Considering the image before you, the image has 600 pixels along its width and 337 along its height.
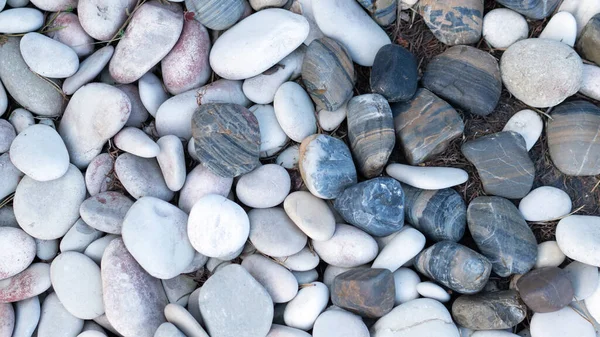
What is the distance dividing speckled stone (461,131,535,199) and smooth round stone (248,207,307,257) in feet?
2.29

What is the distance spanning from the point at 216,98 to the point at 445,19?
0.92 m

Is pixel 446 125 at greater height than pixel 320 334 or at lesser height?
greater

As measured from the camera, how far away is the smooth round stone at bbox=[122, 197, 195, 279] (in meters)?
1.96

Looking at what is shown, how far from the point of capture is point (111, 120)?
81.4 inches

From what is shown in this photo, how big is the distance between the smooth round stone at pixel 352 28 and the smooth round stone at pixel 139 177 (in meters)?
0.83

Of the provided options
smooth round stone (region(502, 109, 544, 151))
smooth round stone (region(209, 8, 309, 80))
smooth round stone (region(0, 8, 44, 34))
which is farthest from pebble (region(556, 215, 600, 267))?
smooth round stone (region(0, 8, 44, 34))

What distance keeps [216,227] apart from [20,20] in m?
1.05

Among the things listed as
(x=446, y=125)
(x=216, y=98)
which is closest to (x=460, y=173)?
(x=446, y=125)

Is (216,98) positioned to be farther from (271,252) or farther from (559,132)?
(559,132)

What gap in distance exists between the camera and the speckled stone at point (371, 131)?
2053mm

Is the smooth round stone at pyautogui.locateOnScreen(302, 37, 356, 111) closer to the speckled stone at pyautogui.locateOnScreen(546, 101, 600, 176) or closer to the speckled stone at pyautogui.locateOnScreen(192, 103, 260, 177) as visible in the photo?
the speckled stone at pyautogui.locateOnScreen(192, 103, 260, 177)

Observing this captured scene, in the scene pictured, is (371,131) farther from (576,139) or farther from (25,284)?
(25,284)

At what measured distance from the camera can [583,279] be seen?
1.99 meters

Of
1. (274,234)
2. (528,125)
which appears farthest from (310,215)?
(528,125)
